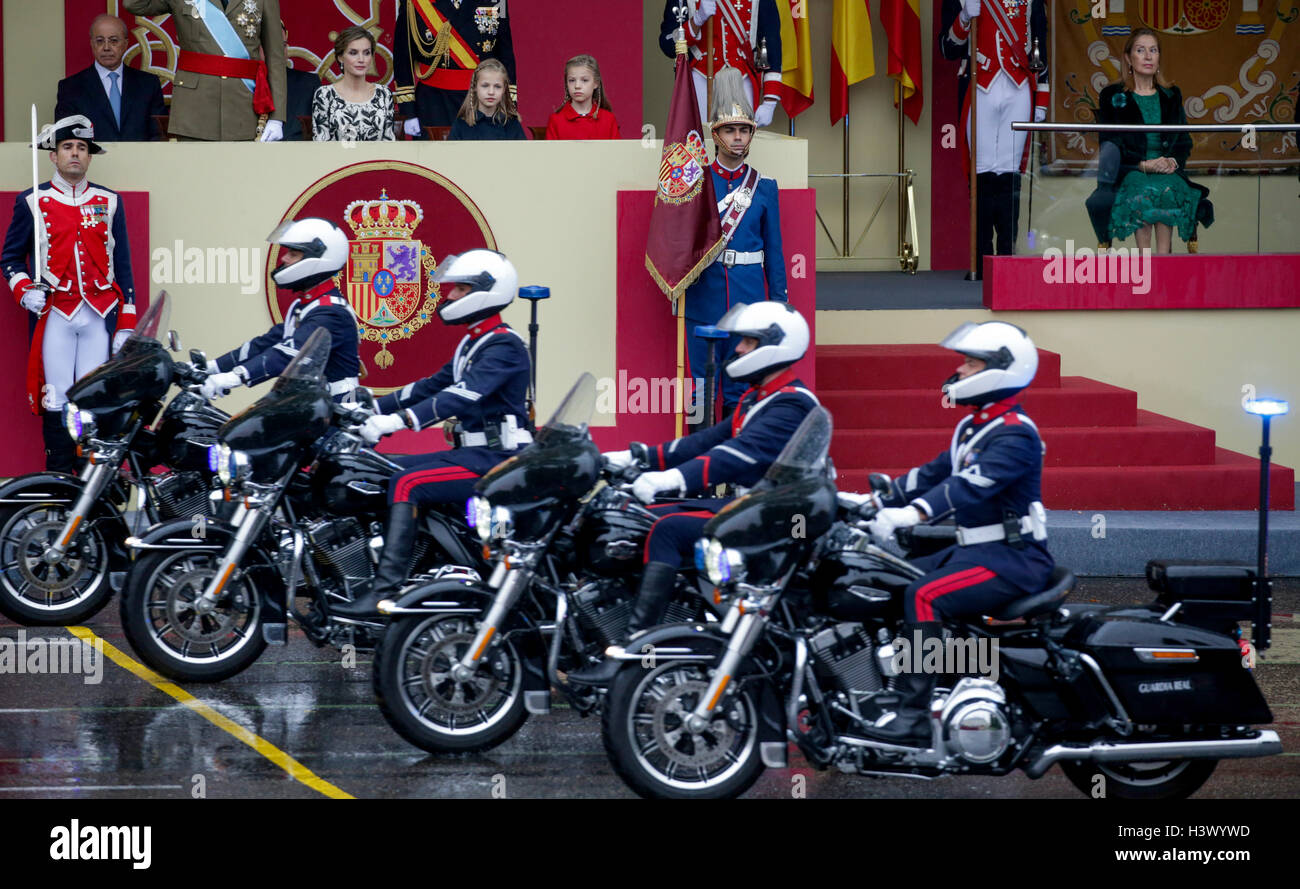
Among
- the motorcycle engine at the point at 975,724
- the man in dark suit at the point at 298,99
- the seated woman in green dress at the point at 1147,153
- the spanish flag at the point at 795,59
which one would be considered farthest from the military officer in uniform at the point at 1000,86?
the motorcycle engine at the point at 975,724

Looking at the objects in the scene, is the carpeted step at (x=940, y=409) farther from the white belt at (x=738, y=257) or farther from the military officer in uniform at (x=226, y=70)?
the military officer in uniform at (x=226, y=70)

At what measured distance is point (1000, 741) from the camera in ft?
19.9

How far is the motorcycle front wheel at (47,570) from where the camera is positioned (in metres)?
8.42

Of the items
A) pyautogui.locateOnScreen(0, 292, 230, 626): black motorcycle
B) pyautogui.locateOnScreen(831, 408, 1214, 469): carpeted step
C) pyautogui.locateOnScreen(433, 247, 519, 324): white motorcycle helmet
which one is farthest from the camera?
pyautogui.locateOnScreen(831, 408, 1214, 469): carpeted step

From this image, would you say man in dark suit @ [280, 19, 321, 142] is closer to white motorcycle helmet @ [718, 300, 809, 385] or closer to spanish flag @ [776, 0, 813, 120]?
spanish flag @ [776, 0, 813, 120]

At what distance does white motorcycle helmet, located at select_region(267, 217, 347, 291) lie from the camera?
28.4 feet

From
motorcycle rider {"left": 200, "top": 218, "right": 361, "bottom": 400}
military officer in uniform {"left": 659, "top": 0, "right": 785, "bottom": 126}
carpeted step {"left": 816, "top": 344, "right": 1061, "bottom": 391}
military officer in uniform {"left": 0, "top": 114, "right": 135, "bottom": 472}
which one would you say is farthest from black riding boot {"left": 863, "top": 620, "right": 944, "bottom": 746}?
military officer in uniform {"left": 659, "top": 0, "right": 785, "bottom": 126}

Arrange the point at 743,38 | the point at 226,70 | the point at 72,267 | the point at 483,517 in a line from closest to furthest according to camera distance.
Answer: the point at 483,517
the point at 72,267
the point at 226,70
the point at 743,38

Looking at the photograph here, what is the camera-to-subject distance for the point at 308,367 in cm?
773

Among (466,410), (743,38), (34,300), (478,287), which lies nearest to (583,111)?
(743,38)

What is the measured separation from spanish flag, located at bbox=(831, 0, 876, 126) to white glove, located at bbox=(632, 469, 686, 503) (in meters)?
10.1

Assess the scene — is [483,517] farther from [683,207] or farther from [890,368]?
[890,368]

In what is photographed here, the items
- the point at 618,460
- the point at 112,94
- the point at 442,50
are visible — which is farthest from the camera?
the point at 112,94

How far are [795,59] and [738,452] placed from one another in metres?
9.42
